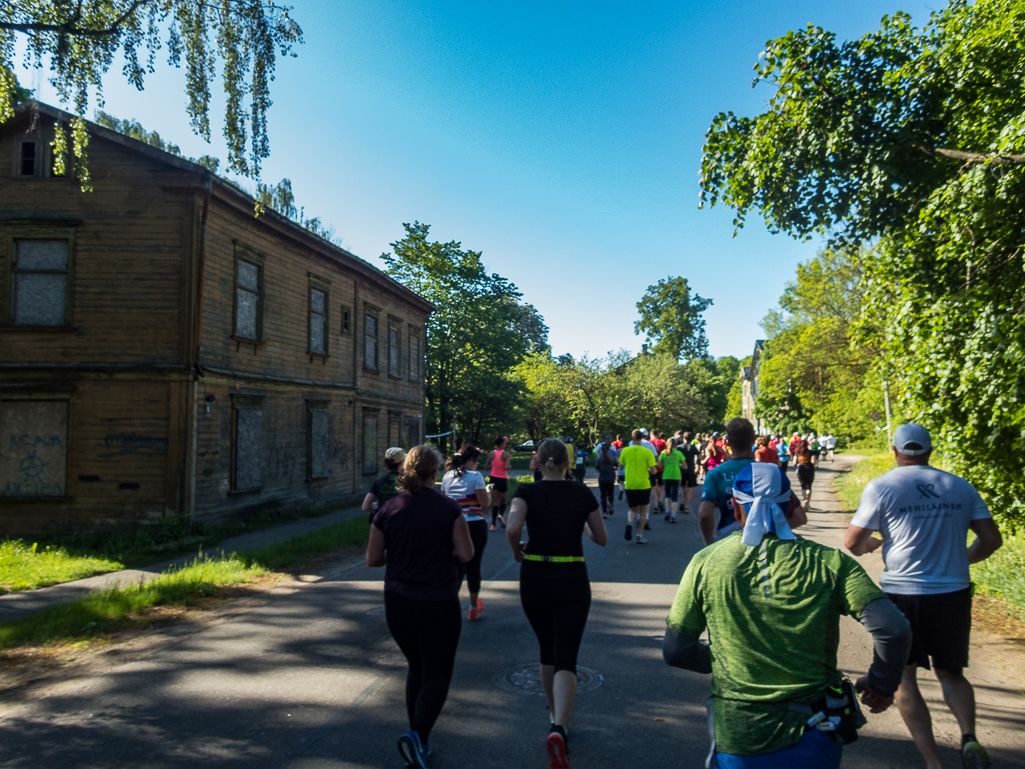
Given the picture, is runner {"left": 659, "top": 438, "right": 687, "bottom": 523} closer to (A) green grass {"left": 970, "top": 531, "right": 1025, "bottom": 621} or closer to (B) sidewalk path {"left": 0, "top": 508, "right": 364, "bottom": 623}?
(A) green grass {"left": 970, "top": 531, "right": 1025, "bottom": 621}

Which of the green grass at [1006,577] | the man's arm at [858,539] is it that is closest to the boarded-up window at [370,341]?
the green grass at [1006,577]

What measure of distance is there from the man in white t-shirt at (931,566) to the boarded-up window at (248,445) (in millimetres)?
14464

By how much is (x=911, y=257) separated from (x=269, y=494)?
14383 mm

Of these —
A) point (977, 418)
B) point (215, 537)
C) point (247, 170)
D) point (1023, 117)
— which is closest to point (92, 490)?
point (215, 537)

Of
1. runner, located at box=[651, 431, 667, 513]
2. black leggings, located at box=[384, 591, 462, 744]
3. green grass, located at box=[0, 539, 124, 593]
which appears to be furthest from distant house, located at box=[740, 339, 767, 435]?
black leggings, located at box=[384, 591, 462, 744]

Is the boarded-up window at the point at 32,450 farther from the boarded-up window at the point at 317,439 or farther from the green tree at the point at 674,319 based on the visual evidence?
the green tree at the point at 674,319

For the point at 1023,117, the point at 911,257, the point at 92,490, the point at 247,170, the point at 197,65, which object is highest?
the point at 197,65

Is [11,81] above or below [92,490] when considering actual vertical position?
above

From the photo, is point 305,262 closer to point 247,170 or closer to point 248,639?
point 247,170

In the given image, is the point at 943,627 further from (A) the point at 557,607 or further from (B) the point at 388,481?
(B) the point at 388,481

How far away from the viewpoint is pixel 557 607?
4.41m

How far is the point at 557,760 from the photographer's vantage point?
12.9 feet

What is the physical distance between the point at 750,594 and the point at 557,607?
88.4 inches

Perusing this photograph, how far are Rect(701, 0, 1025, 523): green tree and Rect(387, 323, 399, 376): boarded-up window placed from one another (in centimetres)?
1559
